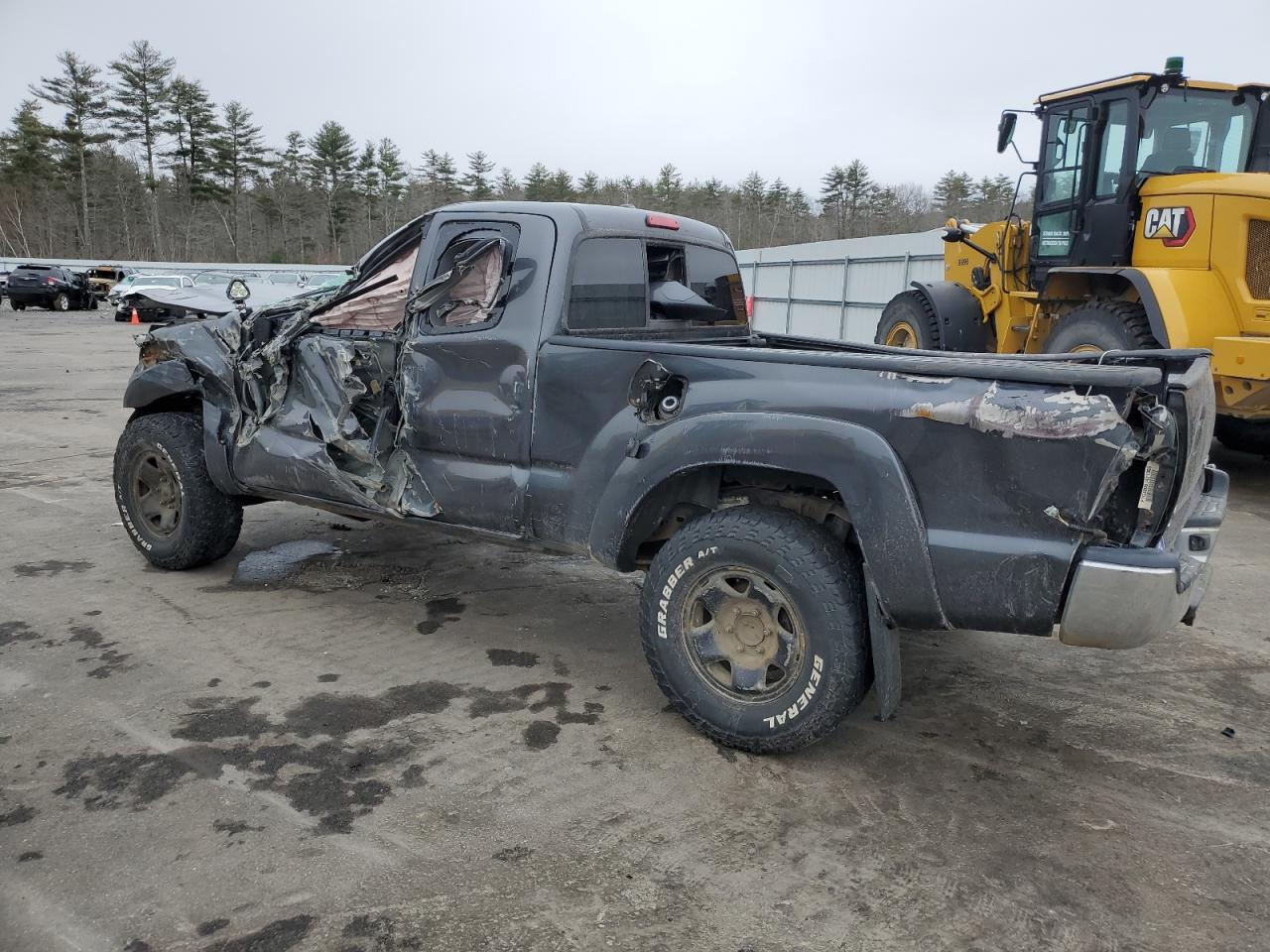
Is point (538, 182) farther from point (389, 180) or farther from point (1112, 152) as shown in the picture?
point (1112, 152)

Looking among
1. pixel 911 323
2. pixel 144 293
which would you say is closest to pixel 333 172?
pixel 144 293

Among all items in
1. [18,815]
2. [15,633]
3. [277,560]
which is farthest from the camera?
[277,560]

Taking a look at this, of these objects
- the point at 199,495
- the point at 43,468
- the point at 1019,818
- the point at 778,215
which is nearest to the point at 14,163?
the point at 778,215

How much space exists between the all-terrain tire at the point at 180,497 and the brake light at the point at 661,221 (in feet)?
8.78

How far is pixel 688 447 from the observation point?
322 centimetres

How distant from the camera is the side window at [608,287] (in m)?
3.88

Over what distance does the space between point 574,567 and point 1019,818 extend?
3043 millimetres

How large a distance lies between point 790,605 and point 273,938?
1766 mm

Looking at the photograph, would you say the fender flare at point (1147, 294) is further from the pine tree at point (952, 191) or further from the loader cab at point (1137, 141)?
the pine tree at point (952, 191)

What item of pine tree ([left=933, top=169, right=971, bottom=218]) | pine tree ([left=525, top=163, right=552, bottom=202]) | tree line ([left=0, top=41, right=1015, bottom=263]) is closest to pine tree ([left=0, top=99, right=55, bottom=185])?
tree line ([left=0, top=41, right=1015, bottom=263])

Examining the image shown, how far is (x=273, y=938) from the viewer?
7.57 feet

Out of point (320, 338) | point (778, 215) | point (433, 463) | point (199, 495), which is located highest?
point (778, 215)

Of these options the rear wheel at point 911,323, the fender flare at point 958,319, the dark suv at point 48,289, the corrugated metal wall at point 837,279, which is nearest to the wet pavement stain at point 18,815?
the rear wheel at point 911,323

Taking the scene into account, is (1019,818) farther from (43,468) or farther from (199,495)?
(43,468)
